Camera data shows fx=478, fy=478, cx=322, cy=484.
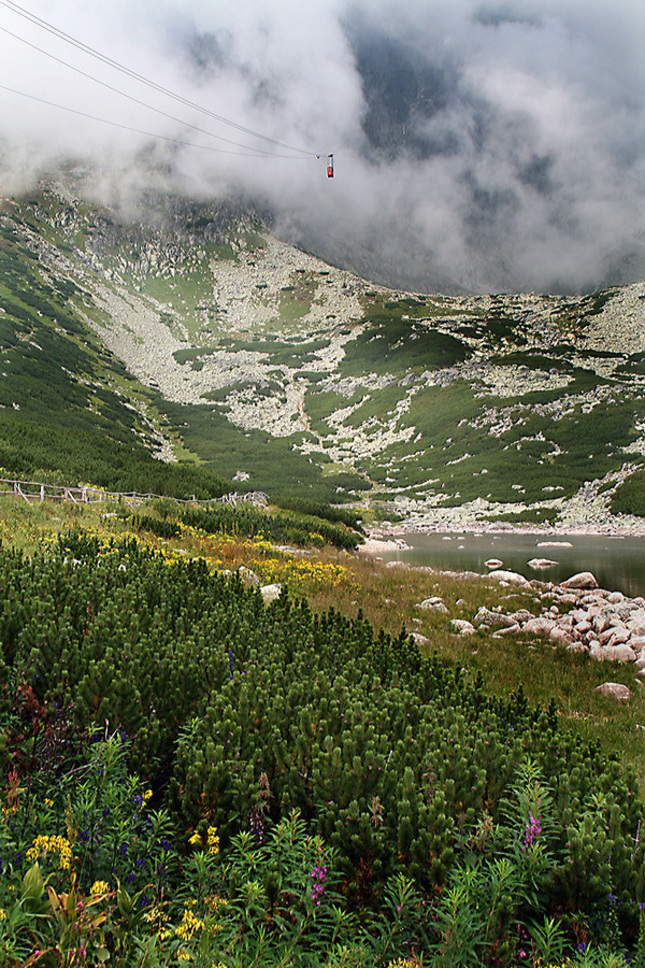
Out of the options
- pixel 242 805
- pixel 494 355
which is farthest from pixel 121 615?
pixel 494 355

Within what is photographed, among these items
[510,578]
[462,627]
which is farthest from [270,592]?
[510,578]

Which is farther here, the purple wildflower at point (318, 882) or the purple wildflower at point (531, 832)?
the purple wildflower at point (531, 832)

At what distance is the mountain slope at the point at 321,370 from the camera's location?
55.3m

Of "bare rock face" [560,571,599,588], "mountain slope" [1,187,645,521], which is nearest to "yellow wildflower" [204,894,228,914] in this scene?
"bare rock face" [560,571,599,588]

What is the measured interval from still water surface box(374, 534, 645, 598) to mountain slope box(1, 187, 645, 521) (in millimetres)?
11239

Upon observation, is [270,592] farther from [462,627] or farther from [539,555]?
[539,555]

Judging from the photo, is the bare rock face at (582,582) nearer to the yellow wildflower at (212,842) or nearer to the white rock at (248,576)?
the white rock at (248,576)

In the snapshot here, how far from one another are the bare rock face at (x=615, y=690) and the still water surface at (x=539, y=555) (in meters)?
10.1

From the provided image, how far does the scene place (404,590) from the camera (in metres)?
14.6

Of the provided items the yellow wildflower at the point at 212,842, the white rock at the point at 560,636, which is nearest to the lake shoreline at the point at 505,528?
the white rock at the point at 560,636

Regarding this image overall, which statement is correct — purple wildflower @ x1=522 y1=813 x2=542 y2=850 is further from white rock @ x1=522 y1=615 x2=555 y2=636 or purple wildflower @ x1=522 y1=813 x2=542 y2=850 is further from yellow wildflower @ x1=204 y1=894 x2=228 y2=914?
white rock @ x1=522 y1=615 x2=555 y2=636

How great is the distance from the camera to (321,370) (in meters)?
99.5

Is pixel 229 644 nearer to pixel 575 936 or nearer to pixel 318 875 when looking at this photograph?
pixel 318 875

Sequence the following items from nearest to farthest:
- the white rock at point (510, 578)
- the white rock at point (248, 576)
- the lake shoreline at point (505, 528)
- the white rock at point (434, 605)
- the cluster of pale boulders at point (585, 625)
Result: the cluster of pale boulders at point (585, 625) < the white rock at point (248, 576) < the white rock at point (434, 605) < the white rock at point (510, 578) < the lake shoreline at point (505, 528)
